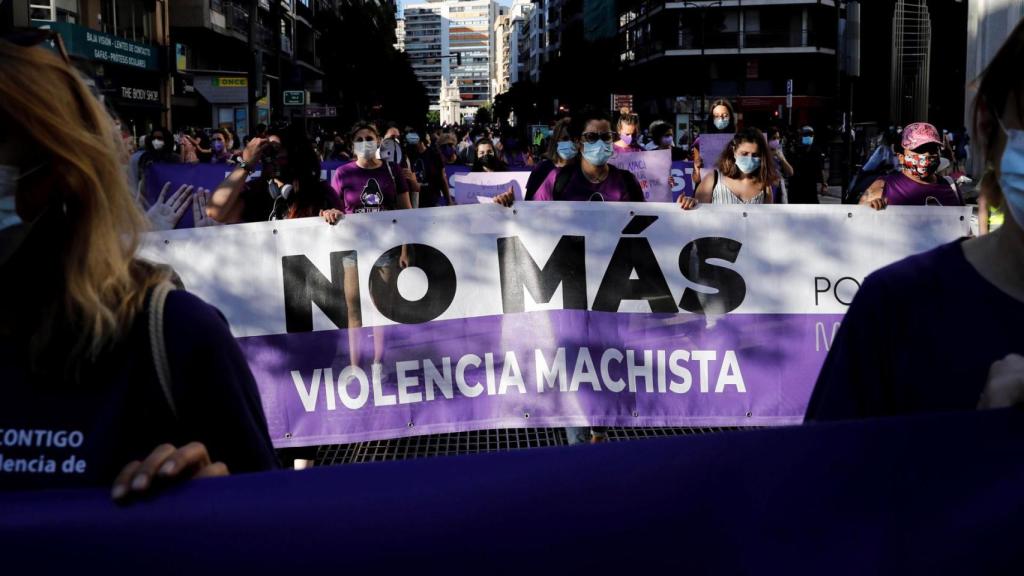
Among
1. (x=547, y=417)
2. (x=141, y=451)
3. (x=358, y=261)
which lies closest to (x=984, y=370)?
(x=141, y=451)

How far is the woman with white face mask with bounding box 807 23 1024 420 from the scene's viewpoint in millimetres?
1942

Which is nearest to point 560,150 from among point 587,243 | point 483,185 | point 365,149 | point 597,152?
point 365,149

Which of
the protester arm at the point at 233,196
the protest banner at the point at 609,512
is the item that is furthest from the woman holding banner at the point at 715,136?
the protest banner at the point at 609,512

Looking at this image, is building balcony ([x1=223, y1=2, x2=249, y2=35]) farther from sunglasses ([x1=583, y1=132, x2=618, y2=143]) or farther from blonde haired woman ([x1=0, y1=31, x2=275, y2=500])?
blonde haired woman ([x1=0, y1=31, x2=275, y2=500])

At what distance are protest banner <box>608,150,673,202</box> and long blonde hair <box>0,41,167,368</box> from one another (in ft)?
34.4

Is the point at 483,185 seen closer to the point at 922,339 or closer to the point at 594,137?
the point at 594,137

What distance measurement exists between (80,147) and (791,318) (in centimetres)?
504

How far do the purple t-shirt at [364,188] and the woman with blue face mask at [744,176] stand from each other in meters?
2.30

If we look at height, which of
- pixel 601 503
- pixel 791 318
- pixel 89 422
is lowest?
pixel 791 318

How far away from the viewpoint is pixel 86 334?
179cm

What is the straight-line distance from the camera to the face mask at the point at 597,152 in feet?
25.5

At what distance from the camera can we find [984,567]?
5.79 ft

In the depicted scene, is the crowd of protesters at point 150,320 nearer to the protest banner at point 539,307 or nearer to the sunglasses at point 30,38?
the sunglasses at point 30,38

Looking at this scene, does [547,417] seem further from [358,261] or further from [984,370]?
[984,370]
